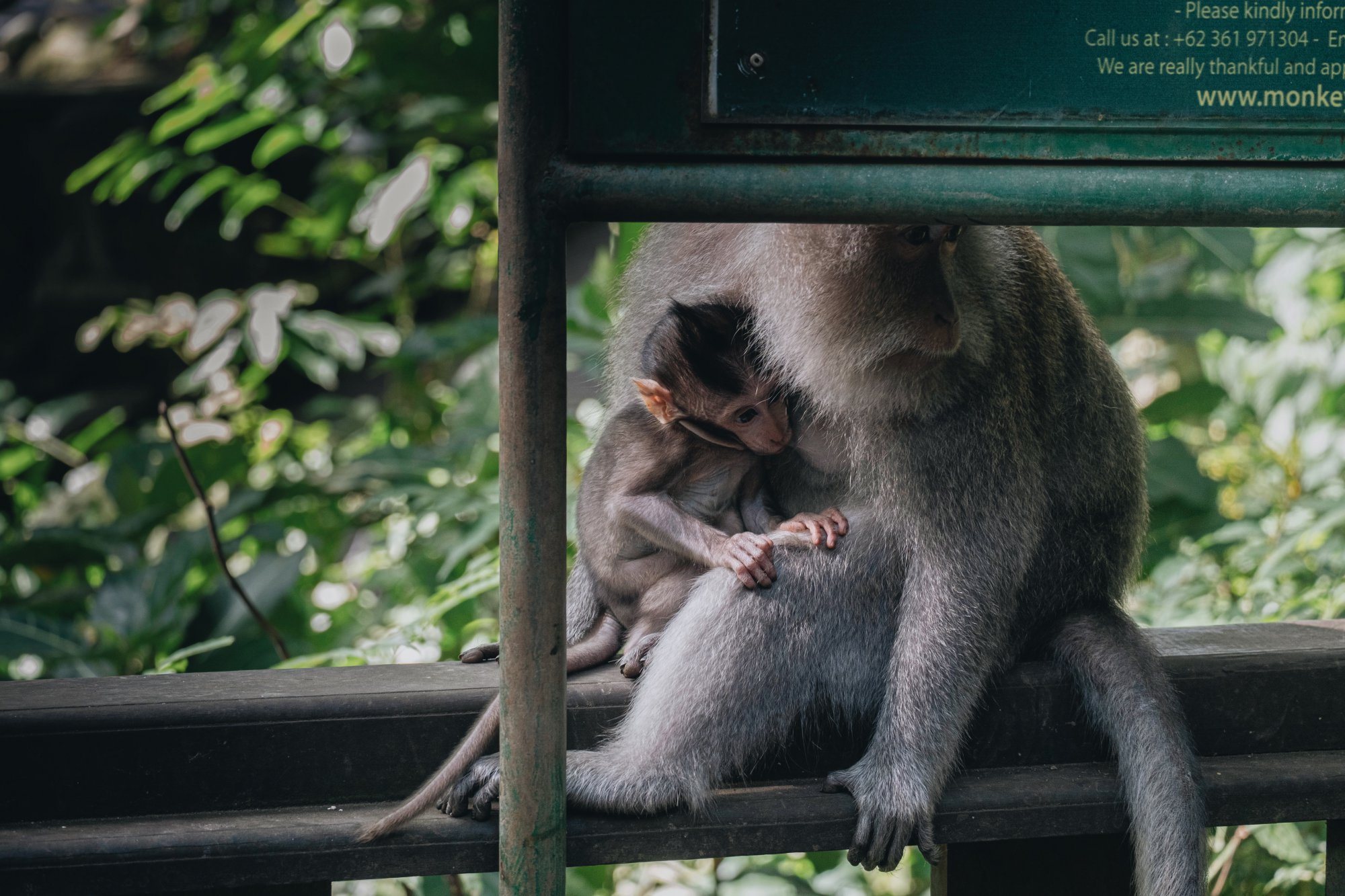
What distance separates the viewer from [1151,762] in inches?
76.6

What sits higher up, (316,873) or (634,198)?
(634,198)

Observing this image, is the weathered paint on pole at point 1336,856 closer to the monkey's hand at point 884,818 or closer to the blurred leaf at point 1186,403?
the monkey's hand at point 884,818

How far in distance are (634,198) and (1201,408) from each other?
3.23 meters

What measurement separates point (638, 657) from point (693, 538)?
29 centimetres

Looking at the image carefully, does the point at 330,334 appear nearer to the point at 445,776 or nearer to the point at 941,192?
the point at 445,776

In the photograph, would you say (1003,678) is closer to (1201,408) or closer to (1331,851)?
(1331,851)

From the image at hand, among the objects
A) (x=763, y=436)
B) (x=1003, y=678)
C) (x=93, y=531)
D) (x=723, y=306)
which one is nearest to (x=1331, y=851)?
(x=1003, y=678)

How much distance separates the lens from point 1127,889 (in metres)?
2.03

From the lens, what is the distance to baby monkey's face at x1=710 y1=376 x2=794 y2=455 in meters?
2.38

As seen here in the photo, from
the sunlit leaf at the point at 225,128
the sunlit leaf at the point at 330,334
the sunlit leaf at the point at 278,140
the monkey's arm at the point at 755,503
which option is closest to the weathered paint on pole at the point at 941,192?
the monkey's arm at the point at 755,503

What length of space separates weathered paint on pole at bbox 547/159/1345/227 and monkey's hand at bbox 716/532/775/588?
915 millimetres

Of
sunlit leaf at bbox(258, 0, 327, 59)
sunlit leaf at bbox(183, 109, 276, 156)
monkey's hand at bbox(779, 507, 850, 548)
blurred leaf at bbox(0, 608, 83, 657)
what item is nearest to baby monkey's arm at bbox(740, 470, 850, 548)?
monkey's hand at bbox(779, 507, 850, 548)

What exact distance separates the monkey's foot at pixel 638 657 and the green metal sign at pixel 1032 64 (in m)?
1.14

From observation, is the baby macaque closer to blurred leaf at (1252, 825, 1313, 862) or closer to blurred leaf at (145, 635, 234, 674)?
blurred leaf at (145, 635, 234, 674)
